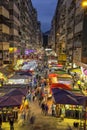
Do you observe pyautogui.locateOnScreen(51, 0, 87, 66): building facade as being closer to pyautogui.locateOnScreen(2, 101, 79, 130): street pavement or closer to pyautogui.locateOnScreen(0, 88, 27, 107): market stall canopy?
pyautogui.locateOnScreen(2, 101, 79, 130): street pavement

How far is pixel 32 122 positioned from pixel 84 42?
23.6 m

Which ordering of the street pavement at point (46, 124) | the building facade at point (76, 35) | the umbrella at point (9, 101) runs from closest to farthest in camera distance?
the umbrella at point (9, 101) → the street pavement at point (46, 124) → the building facade at point (76, 35)

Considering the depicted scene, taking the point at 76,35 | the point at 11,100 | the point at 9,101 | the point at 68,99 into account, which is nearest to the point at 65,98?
the point at 68,99

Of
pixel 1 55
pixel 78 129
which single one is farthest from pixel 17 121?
pixel 1 55

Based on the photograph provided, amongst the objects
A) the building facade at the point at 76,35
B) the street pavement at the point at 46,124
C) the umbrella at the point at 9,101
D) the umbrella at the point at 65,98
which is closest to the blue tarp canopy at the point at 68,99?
the umbrella at the point at 65,98

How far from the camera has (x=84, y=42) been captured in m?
46.5

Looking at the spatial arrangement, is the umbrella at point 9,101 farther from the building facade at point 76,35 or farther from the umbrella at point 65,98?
the building facade at point 76,35

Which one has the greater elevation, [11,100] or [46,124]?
[11,100]

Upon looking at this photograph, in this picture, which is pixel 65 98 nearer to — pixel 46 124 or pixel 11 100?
pixel 46 124

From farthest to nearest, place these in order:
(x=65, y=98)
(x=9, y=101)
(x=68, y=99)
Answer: (x=65, y=98) < (x=68, y=99) < (x=9, y=101)

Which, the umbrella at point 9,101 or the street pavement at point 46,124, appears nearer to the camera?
the umbrella at point 9,101

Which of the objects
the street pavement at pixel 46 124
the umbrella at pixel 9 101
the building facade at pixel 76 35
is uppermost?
the building facade at pixel 76 35

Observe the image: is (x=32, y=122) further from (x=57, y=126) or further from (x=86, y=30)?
(x=86, y=30)

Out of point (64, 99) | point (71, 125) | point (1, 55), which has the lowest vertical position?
point (71, 125)
